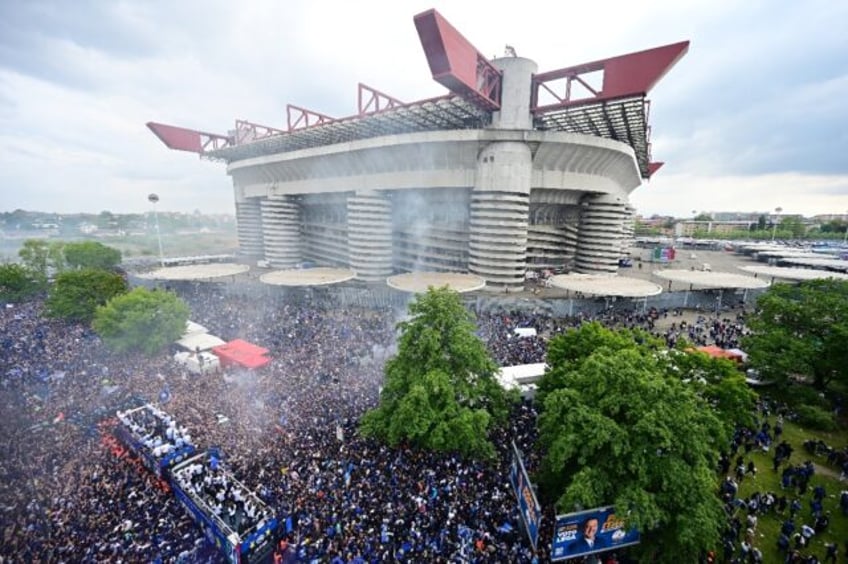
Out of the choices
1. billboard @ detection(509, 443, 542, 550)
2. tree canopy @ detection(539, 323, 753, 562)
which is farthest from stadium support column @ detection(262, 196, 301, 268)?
tree canopy @ detection(539, 323, 753, 562)

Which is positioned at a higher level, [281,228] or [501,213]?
[501,213]

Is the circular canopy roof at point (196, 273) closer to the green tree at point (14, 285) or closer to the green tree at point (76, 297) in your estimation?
the green tree at point (76, 297)

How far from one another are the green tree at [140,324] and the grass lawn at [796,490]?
30.2 metres

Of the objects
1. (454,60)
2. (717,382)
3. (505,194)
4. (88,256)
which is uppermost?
(454,60)

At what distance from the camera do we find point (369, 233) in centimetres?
4162

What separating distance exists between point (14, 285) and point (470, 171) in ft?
162

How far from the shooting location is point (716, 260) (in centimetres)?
6981

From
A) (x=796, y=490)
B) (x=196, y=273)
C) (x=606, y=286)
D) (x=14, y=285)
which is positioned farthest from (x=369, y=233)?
(x=14, y=285)

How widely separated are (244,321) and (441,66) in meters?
24.3

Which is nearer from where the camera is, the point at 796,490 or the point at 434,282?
the point at 796,490

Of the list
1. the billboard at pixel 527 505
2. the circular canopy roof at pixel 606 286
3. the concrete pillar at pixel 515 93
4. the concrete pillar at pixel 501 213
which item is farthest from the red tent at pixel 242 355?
the concrete pillar at pixel 515 93

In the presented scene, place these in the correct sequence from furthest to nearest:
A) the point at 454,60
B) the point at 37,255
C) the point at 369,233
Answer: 1. the point at 37,255
2. the point at 369,233
3. the point at 454,60

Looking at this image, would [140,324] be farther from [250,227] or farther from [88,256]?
[250,227]

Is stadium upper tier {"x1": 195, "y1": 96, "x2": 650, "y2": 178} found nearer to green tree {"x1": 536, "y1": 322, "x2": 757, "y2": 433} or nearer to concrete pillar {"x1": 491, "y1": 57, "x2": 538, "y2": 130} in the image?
concrete pillar {"x1": 491, "y1": 57, "x2": 538, "y2": 130}
